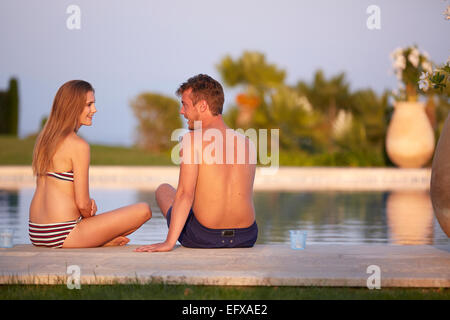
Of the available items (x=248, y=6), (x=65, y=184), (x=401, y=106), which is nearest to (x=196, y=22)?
(x=248, y=6)

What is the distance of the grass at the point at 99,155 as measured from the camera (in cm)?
1917

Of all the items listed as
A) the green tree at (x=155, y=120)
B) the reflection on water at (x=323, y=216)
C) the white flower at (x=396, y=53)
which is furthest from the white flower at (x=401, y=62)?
the green tree at (x=155, y=120)

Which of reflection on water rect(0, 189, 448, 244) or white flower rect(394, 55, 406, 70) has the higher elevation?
white flower rect(394, 55, 406, 70)

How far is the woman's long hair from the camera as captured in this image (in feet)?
12.4

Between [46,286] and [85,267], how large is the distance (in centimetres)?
24

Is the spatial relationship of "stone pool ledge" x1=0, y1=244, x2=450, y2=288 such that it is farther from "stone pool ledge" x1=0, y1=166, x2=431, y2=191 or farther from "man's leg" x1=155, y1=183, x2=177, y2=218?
"stone pool ledge" x1=0, y1=166, x2=431, y2=191

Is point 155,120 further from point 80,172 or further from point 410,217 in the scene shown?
point 80,172

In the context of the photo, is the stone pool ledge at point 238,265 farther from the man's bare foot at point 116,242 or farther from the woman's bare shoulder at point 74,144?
the woman's bare shoulder at point 74,144

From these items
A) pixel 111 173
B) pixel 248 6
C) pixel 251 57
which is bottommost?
pixel 111 173

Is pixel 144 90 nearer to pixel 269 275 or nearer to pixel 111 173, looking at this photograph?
pixel 111 173

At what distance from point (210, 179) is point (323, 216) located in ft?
14.1

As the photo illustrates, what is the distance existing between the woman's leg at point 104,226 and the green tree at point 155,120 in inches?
732

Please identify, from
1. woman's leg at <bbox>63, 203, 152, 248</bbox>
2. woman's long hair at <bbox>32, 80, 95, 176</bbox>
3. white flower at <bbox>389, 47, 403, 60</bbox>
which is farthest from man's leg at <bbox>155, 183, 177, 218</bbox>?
white flower at <bbox>389, 47, 403, 60</bbox>

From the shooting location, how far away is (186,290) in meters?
2.91
